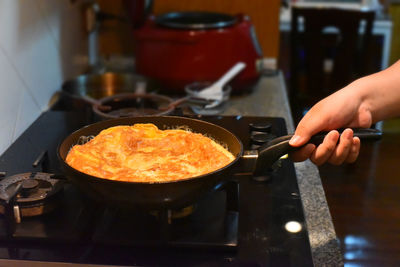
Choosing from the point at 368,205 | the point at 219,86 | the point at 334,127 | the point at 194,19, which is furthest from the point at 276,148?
the point at 368,205

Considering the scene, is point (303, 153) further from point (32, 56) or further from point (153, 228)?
point (32, 56)

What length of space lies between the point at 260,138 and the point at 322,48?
5.58 feet

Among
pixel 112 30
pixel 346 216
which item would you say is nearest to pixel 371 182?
pixel 346 216

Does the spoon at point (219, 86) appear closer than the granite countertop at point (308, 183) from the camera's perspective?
No

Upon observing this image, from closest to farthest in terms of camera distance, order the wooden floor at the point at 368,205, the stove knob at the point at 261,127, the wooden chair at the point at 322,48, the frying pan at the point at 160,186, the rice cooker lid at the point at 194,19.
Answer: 1. the frying pan at the point at 160,186
2. the stove knob at the point at 261,127
3. the rice cooker lid at the point at 194,19
4. the wooden floor at the point at 368,205
5. the wooden chair at the point at 322,48

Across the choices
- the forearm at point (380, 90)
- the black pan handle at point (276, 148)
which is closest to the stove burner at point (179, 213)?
the black pan handle at point (276, 148)

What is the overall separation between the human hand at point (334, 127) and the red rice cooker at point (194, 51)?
0.64 meters

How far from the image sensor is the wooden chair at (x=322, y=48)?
8.37 ft

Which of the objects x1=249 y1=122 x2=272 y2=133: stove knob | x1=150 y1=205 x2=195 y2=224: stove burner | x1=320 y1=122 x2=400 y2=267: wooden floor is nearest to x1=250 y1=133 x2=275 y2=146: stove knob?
x1=249 y1=122 x2=272 y2=133: stove knob

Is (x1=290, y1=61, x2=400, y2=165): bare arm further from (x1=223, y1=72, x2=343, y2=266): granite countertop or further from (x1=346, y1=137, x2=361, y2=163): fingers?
(x1=223, y1=72, x2=343, y2=266): granite countertop

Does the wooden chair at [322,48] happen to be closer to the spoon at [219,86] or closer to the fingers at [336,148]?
the spoon at [219,86]

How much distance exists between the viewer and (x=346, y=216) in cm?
267

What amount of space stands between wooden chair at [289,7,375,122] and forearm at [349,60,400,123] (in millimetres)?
1463

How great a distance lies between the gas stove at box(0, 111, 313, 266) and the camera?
775mm
